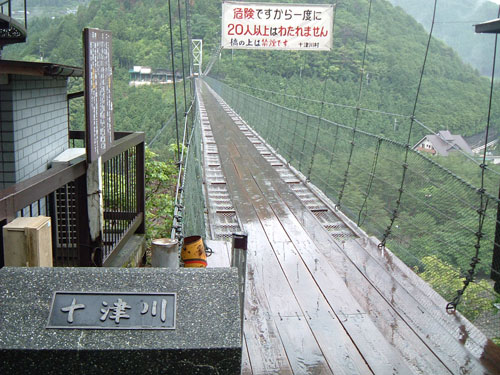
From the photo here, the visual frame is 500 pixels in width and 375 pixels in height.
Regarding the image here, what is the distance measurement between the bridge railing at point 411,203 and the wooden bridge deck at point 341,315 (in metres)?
0.22

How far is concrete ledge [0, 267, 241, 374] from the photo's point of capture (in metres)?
1.40

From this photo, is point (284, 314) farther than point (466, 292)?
No

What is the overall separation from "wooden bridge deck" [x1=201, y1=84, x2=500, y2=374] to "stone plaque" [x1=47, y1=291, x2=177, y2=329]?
0.89 meters

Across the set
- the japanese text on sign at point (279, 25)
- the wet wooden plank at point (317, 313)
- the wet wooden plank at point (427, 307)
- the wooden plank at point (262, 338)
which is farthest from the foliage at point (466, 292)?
the japanese text on sign at point (279, 25)

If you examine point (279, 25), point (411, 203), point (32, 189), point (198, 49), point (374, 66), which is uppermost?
Result: point (198, 49)

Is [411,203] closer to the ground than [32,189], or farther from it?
closer to the ground

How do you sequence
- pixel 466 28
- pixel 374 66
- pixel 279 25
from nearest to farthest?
pixel 279 25 < pixel 374 66 < pixel 466 28

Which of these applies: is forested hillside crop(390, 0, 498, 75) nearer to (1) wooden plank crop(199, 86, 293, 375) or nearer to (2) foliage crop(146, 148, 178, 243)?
→ (2) foliage crop(146, 148, 178, 243)

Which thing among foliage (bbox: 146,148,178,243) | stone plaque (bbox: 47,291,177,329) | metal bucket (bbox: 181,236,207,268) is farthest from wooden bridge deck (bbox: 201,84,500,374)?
foliage (bbox: 146,148,178,243)

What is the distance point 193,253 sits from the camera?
305cm

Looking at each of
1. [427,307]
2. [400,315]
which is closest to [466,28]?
[427,307]

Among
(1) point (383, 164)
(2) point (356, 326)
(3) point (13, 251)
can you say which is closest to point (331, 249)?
(2) point (356, 326)

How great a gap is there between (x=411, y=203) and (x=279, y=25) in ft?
14.1

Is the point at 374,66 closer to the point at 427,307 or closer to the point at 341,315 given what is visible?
the point at 427,307
